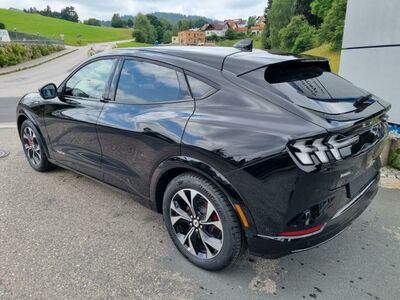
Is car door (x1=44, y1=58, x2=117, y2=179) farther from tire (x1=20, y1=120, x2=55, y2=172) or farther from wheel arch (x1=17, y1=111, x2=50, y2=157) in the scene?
tire (x1=20, y1=120, x2=55, y2=172)

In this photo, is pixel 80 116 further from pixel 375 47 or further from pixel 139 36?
pixel 139 36

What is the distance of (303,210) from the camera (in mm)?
1869

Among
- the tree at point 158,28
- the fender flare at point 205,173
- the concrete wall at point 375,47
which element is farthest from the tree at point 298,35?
the tree at point 158,28

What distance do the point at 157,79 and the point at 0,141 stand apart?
14.7ft

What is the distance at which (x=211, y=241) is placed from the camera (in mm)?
2314

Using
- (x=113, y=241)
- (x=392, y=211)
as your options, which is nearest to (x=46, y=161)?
(x=113, y=241)

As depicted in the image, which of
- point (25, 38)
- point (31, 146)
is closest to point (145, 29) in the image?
point (25, 38)

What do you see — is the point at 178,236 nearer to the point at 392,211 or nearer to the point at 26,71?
the point at 392,211

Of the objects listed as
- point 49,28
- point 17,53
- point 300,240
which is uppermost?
point 49,28

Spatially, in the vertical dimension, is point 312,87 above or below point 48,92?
above

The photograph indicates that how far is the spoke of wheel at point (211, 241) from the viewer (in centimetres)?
226

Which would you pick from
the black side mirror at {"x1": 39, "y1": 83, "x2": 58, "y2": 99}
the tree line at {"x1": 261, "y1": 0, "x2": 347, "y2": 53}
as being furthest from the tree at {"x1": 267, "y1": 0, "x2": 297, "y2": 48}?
the black side mirror at {"x1": 39, "y1": 83, "x2": 58, "y2": 99}

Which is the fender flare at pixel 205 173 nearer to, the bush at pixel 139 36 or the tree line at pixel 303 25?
the tree line at pixel 303 25

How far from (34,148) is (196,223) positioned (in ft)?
9.58
